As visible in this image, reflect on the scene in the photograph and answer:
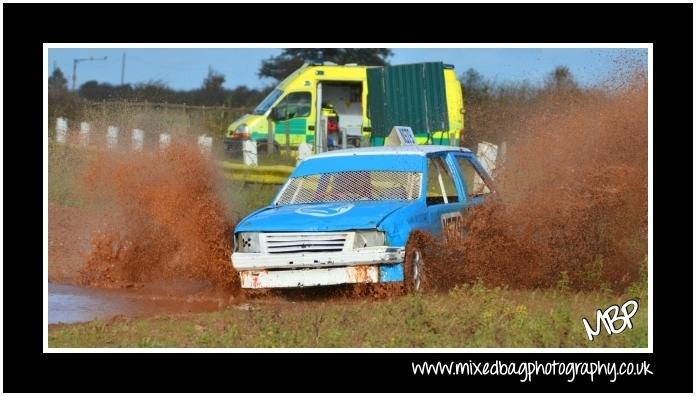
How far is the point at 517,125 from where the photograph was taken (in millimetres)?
15875

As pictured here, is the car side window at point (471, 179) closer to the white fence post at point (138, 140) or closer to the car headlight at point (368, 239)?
the car headlight at point (368, 239)

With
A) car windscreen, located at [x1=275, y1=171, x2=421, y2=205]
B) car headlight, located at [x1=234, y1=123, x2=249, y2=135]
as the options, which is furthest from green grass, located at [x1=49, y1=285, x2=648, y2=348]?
car headlight, located at [x1=234, y1=123, x2=249, y2=135]

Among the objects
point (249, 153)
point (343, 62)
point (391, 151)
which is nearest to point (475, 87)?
point (343, 62)

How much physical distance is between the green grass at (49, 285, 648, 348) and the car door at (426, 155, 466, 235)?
1.31 m

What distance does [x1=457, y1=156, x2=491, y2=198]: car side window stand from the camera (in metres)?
13.1

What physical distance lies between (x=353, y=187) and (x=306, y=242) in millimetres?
1411

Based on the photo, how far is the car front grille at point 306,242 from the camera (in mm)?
10703

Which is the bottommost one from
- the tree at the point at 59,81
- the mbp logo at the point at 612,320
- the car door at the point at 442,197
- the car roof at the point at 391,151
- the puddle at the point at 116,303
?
the puddle at the point at 116,303

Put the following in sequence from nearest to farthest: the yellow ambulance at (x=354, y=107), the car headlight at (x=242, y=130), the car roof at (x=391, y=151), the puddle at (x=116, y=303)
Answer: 1. the puddle at (x=116, y=303)
2. the car roof at (x=391, y=151)
3. the yellow ambulance at (x=354, y=107)
4. the car headlight at (x=242, y=130)

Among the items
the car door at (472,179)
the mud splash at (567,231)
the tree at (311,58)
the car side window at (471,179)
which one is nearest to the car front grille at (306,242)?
the mud splash at (567,231)

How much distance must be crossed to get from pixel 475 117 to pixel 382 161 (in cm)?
1177

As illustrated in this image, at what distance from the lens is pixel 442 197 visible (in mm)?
12219

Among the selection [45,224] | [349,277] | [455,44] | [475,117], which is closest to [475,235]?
[349,277]

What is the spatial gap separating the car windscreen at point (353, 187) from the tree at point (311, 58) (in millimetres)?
20044
